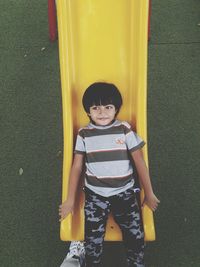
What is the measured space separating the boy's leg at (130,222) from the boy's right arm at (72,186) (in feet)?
0.69

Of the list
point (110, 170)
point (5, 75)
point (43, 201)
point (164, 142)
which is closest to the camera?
point (110, 170)

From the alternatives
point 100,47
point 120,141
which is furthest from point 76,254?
point 100,47

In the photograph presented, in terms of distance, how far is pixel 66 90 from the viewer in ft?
8.18

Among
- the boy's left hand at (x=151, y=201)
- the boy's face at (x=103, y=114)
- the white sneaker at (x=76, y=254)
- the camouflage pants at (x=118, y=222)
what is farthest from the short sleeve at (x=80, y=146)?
the white sneaker at (x=76, y=254)

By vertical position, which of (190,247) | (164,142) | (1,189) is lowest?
(190,247)

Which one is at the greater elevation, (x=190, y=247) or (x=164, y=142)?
(x=164, y=142)

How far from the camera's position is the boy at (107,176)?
2.28 m

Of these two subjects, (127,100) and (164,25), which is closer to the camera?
(127,100)

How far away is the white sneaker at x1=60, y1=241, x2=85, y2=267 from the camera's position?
2.48m

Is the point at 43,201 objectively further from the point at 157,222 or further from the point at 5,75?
the point at 5,75

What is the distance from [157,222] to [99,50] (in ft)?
3.61

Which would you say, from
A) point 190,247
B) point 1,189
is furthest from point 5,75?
point 190,247

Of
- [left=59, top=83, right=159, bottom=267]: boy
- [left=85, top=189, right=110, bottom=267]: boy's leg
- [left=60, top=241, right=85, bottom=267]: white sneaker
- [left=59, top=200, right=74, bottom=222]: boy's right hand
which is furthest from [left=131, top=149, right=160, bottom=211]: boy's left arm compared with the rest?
[left=60, top=241, right=85, bottom=267]: white sneaker

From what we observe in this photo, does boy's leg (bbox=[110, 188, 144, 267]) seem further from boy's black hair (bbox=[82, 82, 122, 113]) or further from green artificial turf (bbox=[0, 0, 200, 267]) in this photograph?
boy's black hair (bbox=[82, 82, 122, 113])
